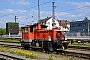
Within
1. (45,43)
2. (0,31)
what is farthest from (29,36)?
(0,31)

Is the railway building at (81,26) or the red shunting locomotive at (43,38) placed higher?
the railway building at (81,26)

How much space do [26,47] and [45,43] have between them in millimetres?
4175

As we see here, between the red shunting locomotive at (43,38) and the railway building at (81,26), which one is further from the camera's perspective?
the railway building at (81,26)

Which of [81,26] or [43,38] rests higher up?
[81,26]

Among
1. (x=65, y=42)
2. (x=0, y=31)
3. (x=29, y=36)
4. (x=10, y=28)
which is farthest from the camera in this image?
(x=0, y=31)

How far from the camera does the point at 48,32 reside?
22.9 meters

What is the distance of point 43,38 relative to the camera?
2336cm

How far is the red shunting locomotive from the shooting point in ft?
Result: 72.9

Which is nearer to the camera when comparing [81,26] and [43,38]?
[43,38]

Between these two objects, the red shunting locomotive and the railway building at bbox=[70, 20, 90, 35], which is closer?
the red shunting locomotive

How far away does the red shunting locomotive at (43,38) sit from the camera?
22234 millimetres

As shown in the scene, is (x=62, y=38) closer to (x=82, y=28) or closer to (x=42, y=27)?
(x=42, y=27)

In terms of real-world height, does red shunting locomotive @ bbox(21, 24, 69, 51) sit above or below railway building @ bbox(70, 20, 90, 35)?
below

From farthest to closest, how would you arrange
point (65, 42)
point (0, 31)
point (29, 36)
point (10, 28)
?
point (0, 31)
point (10, 28)
point (29, 36)
point (65, 42)
